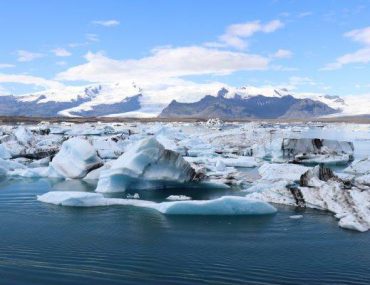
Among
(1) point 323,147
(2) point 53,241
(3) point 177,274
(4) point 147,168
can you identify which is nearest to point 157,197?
(4) point 147,168

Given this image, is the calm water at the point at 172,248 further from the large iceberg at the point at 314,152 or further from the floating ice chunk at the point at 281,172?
the large iceberg at the point at 314,152

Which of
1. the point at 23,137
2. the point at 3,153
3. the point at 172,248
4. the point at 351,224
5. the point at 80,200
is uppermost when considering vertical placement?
the point at 23,137

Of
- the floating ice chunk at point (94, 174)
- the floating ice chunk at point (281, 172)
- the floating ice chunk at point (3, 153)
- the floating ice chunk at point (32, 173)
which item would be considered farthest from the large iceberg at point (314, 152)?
the floating ice chunk at point (3, 153)

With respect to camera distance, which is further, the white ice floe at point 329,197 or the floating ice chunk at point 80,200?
the floating ice chunk at point 80,200

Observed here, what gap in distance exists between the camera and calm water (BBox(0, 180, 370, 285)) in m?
6.96

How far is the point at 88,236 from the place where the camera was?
9180 millimetres

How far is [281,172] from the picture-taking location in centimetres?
1633

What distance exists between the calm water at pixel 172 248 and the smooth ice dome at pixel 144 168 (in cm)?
249

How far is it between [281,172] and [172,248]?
8684 millimetres

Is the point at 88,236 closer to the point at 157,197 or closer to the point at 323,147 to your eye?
the point at 157,197

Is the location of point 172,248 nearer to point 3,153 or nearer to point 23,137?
point 3,153

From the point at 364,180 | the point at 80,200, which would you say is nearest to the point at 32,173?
the point at 80,200

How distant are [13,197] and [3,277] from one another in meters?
6.94

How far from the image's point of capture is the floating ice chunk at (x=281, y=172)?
15590 millimetres
